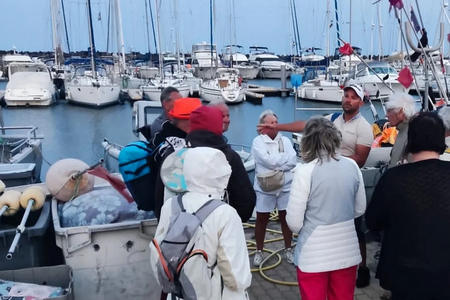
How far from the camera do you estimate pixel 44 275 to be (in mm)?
3170

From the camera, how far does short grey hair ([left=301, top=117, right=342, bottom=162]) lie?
2.75 metres

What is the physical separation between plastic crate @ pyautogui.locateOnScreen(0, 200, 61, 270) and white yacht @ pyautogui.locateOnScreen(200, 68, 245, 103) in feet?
93.1

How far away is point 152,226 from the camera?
3391mm

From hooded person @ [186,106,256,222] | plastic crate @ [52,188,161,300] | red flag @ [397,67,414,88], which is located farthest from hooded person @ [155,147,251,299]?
red flag @ [397,67,414,88]

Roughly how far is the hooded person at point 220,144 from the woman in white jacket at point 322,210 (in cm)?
31

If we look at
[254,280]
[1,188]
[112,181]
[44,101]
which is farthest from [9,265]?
[44,101]

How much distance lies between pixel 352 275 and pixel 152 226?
154 centimetres

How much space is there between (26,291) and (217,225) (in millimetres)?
1722

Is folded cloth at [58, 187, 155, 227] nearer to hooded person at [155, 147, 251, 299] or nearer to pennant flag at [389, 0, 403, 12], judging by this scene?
hooded person at [155, 147, 251, 299]

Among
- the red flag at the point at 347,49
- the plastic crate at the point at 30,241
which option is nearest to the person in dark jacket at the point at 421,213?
the plastic crate at the point at 30,241

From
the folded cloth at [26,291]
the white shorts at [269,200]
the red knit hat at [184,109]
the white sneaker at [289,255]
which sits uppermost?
the red knit hat at [184,109]

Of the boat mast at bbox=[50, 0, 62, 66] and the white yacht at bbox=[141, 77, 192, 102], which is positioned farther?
the boat mast at bbox=[50, 0, 62, 66]

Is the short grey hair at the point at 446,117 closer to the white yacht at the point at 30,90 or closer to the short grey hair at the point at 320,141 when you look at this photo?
the short grey hair at the point at 320,141

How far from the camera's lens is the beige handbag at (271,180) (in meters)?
4.20
